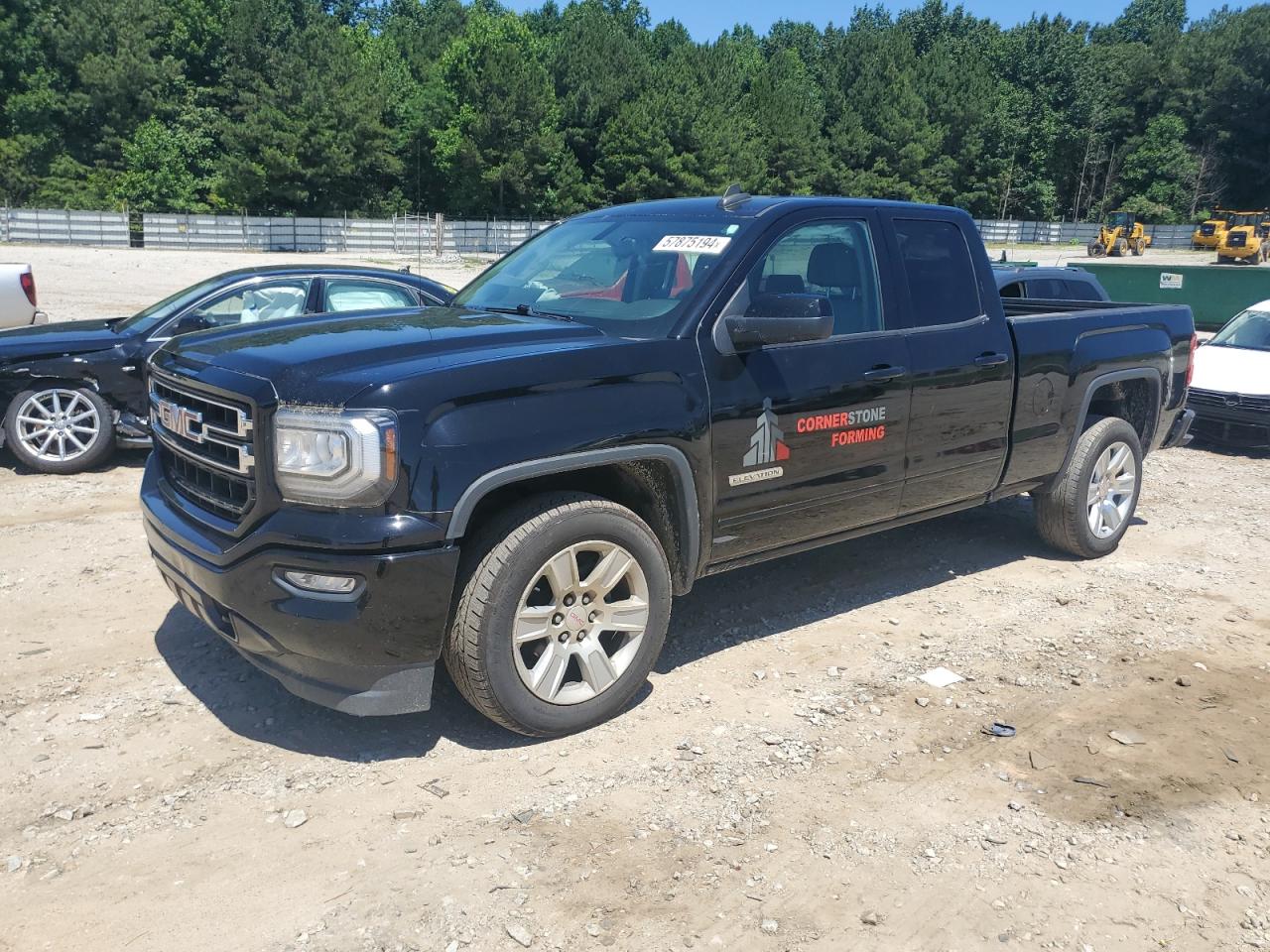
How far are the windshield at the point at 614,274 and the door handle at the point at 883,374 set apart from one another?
89cm

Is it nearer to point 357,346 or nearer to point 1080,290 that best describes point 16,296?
point 357,346

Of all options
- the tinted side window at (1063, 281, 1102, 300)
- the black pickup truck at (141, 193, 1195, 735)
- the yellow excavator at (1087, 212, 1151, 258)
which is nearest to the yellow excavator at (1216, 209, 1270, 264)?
the yellow excavator at (1087, 212, 1151, 258)

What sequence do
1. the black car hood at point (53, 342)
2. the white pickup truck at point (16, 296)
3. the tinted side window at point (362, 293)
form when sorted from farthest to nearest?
the white pickup truck at point (16, 296)
the tinted side window at point (362, 293)
the black car hood at point (53, 342)

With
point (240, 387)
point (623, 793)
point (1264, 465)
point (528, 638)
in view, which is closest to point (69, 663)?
point (240, 387)

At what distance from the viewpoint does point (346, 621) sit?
134 inches

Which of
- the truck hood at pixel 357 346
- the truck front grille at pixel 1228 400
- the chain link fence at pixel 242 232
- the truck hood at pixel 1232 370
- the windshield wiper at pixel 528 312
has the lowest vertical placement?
the truck front grille at pixel 1228 400

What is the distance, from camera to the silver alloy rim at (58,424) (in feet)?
25.7

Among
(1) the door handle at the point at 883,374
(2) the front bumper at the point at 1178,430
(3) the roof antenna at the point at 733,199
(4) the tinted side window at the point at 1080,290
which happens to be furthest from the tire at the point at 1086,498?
(4) the tinted side window at the point at 1080,290

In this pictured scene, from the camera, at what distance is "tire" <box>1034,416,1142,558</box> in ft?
20.1

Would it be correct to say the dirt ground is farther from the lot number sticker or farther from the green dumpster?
the green dumpster

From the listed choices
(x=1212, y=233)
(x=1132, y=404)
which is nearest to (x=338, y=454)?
(x=1132, y=404)

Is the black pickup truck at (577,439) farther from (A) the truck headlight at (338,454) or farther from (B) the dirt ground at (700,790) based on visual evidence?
(B) the dirt ground at (700,790)

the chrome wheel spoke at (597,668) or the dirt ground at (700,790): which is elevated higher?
the chrome wheel spoke at (597,668)

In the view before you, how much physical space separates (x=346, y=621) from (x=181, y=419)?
1.17m
